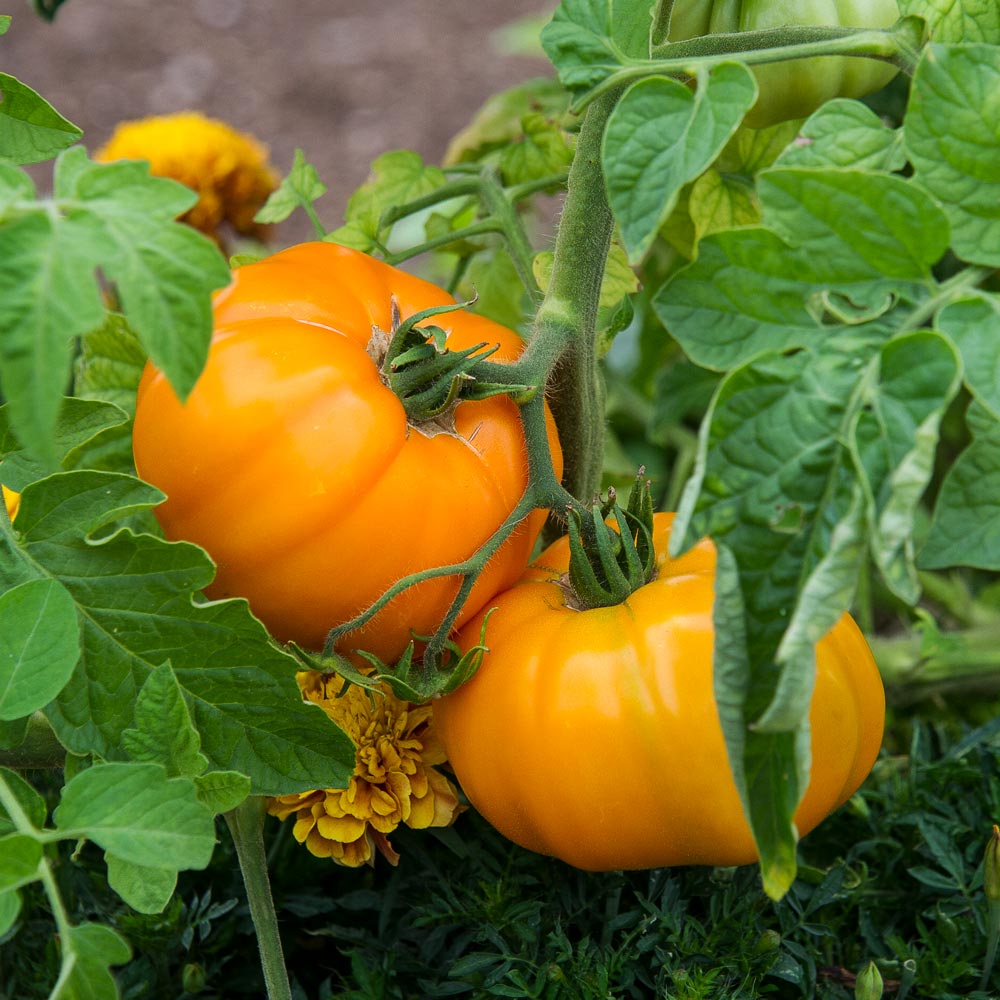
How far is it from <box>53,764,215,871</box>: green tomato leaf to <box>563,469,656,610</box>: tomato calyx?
291 mm

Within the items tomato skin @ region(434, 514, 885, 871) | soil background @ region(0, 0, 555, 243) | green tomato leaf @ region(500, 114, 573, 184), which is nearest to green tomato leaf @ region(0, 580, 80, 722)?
tomato skin @ region(434, 514, 885, 871)

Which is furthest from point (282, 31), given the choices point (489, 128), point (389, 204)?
point (389, 204)

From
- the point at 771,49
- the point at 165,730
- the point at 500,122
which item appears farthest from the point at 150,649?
the point at 500,122

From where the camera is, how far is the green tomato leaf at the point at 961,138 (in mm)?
624

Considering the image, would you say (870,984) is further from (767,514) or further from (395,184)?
(395,184)

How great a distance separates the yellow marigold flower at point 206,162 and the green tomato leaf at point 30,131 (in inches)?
30.3

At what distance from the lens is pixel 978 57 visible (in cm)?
63

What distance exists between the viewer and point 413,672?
82 centimetres

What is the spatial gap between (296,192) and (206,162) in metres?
0.59

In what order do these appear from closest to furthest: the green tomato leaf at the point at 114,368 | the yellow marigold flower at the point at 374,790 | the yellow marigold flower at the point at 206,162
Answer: the yellow marigold flower at the point at 374,790
the green tomato leaf at the point at 114,368
the yellow marigold flower at the point at 206,162

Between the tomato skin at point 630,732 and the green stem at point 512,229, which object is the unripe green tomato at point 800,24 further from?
the tomato skin at point 630,732

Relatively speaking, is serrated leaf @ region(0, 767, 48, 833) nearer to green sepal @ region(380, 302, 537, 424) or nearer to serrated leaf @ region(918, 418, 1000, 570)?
green sepal @ region(380, 302, 537, 424)

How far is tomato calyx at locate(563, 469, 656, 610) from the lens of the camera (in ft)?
2.59

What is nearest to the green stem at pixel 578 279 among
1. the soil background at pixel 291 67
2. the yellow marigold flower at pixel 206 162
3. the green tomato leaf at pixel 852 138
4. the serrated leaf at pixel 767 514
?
the green tomato leaf at pixel 852 138
